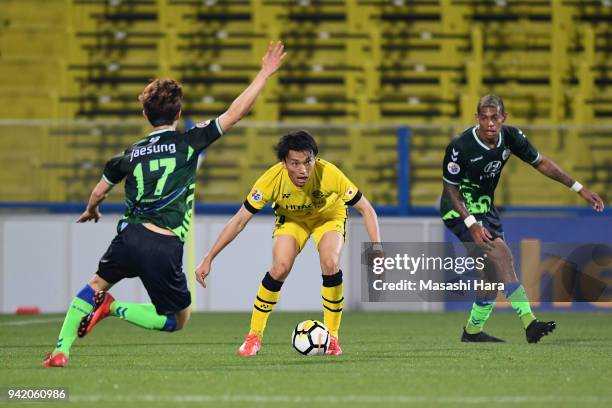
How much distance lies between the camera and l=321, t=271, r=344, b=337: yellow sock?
361 inches

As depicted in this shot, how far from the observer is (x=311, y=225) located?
945cm

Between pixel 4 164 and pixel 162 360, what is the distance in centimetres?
778

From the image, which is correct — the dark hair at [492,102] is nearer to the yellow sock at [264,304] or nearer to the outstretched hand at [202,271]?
the yellow sock at [264,304]

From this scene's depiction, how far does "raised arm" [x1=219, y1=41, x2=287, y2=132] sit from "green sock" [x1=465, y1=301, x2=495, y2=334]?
3.58m

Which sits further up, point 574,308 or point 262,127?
point 262,127

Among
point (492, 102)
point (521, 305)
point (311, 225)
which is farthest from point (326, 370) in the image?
point (492, 102)

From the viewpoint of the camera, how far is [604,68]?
62.8ft

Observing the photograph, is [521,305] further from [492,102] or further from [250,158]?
[250,158]

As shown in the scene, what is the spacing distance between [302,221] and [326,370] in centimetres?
180

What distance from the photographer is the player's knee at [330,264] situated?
355 inches

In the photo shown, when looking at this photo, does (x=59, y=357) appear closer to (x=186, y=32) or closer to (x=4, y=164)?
(x=4, y=164)

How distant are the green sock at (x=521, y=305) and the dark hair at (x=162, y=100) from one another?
3711 millimetres

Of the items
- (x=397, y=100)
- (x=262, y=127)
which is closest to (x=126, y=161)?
(x=262, y=127)

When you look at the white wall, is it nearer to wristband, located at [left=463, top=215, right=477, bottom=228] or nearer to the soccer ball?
wristband, located at [left=463, top=215, right=477, bottom=228]
